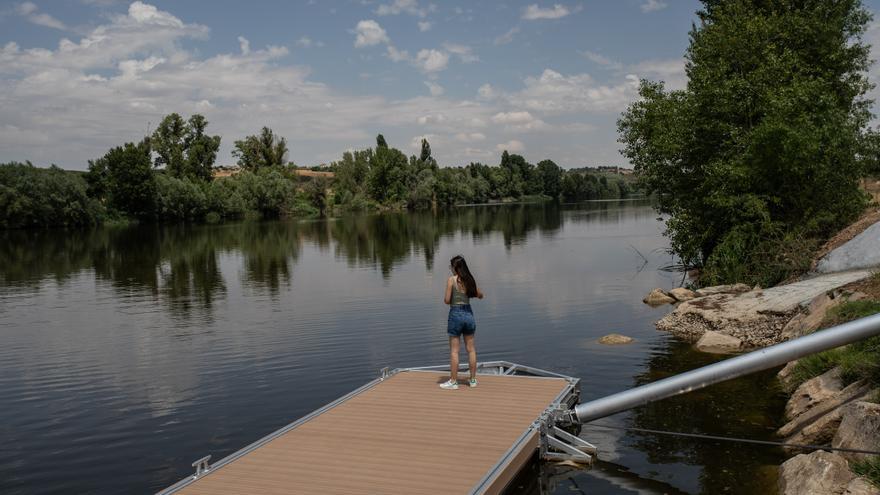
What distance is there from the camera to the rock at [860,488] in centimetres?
884

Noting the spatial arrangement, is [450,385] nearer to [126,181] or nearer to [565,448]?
[565,448]

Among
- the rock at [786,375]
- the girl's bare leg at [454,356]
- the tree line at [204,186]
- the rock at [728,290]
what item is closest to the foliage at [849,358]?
the rock at [786,375]

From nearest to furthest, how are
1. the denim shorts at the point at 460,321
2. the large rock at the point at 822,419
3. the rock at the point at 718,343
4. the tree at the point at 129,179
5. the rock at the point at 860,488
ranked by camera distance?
the rock at the point at 860,488
the large rock at the point at 822,419
the denim shorts at the point at 460,321
the rock at the point at 718,343
the tree at the point at 129,179

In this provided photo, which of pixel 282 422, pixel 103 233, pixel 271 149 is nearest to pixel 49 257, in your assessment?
pixel 103 233

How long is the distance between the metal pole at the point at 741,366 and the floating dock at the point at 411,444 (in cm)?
85

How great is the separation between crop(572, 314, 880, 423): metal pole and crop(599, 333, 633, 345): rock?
32.1 ft

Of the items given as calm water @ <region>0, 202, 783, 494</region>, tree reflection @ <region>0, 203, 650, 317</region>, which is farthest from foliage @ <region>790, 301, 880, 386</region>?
tree reflection @ <region>0, 203, 650, 317</region>

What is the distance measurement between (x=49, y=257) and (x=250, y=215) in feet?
229

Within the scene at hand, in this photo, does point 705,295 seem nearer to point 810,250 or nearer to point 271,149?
point 810,250

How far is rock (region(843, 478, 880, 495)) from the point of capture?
8844 mm

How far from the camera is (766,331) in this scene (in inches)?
804

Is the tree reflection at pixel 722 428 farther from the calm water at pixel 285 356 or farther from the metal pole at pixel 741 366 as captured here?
the metal pole at pixel 741 366

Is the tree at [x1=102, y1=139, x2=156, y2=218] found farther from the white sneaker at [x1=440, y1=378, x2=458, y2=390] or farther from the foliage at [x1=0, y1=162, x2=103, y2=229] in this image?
the white sneaker at [x1=440, y1=378, x2=458, y2=390]

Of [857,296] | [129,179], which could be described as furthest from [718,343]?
[129,179]
